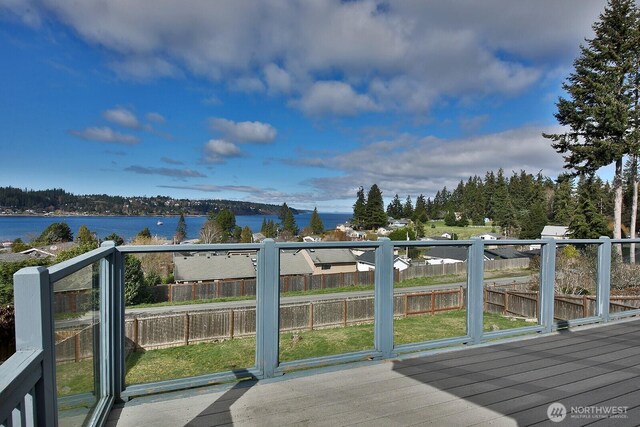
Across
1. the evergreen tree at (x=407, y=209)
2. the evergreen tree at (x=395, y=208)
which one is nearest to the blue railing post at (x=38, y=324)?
the evergreen tree at (x=407, y=209)

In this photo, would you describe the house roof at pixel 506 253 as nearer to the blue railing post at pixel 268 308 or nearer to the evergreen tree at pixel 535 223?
the blue railing post at pixel 268 308

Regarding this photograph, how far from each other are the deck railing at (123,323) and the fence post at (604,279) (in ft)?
0.04

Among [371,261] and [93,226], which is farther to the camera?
[93,226]

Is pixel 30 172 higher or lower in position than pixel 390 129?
lower

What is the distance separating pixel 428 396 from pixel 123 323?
7.15 ft

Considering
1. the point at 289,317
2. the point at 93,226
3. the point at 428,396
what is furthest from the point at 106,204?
the point at 428,396

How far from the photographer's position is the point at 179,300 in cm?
733

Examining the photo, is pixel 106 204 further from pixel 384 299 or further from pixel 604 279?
pixel 604 279

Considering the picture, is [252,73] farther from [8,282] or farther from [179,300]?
[179,300]

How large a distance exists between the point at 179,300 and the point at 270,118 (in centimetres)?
4920

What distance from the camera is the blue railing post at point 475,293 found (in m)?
3.60

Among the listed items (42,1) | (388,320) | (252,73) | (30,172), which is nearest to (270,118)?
(252,73)

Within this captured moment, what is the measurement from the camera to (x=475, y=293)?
11.9ft

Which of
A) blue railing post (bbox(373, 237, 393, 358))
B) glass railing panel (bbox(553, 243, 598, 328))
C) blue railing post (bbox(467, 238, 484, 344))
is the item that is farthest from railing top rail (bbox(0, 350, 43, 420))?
glass railing panel (bbox(553, 243, 598, 328))
